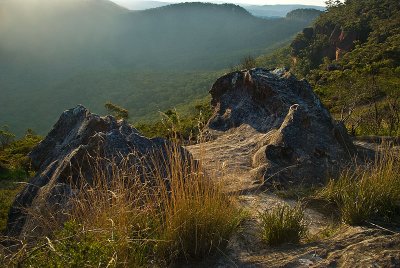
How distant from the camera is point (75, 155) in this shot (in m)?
5.62

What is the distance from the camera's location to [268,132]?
771cm

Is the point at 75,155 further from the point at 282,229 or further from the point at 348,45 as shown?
the point at 348,45

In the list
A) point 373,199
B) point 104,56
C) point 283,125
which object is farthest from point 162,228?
point 104,56

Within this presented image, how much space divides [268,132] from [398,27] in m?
50.3

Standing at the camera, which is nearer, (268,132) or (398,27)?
(268,132)

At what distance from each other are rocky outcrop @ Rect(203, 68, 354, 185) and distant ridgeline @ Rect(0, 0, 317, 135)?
197ft

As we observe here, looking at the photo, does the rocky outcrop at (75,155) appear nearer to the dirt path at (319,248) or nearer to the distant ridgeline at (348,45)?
the dirt path at (319,248)

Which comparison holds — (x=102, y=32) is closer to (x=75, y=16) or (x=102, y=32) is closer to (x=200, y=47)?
(x=75, y=16)

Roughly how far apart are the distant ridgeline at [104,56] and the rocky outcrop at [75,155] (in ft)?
198

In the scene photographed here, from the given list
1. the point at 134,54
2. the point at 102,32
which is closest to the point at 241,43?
the point at 134,54

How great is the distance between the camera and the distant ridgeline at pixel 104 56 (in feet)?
317

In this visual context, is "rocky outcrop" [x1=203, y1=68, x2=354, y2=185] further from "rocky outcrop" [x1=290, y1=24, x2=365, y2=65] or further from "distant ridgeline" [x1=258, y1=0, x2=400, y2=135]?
"rocky outcrop" [x1=290, y1=24, x2=365, y2=65]

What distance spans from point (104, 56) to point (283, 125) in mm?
152810

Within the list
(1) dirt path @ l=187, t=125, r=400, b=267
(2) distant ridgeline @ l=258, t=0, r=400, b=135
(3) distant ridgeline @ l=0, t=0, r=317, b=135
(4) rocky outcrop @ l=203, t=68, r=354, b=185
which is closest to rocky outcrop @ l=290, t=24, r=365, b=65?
(2) distant ridgeline @ l=258, t=0, r=400, b=135
